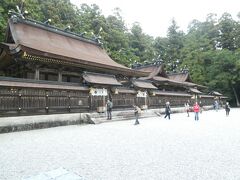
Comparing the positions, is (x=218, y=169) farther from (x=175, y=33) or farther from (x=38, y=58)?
(x=175, y=33)

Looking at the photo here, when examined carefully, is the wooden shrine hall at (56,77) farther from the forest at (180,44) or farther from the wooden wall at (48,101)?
the forest at (180,44)

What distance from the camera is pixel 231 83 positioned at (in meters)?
50.7

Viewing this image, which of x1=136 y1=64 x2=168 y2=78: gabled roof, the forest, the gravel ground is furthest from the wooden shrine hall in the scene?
the forest

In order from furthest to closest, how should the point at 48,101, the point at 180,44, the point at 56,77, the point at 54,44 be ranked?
the point at 180,44 → the point at 54,44 → the point at 56,77 → the point at 48,101

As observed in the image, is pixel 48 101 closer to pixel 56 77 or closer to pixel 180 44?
pixel 56 77

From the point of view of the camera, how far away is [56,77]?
20.9 meters

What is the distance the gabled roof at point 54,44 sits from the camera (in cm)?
1762

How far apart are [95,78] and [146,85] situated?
907 centimetres

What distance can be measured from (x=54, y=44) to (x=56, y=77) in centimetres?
331

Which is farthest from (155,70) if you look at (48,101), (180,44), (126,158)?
(180,44)

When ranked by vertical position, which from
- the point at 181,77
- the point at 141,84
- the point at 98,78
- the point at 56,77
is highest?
the point at 181,77

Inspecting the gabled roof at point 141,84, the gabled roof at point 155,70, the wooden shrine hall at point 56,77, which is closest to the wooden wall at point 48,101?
the wooden shrine hall at point 56,77

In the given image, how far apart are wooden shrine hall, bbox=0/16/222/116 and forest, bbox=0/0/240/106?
15.1 meters

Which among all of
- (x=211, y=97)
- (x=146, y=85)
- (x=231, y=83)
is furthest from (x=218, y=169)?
(x=231, y=83)
